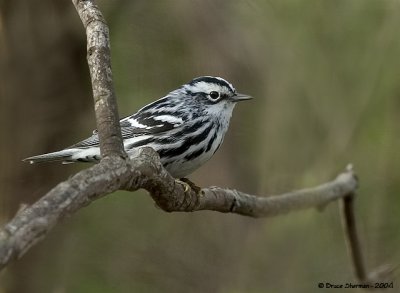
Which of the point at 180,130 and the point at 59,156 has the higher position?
the point at 180,130

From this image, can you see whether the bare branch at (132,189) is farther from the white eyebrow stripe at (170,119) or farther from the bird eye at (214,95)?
the bird eye at (214,95)

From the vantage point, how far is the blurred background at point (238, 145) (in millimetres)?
5309

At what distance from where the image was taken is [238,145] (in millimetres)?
6215

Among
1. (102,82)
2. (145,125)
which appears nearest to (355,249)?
(145,125)

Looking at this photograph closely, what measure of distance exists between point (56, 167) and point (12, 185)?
42 cm

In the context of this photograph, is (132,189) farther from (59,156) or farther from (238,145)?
(238,145)

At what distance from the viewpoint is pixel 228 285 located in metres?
5.23

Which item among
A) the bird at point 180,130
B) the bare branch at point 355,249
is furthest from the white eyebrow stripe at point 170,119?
the bare branch at point 355,249

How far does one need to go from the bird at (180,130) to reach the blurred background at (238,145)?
1059mm

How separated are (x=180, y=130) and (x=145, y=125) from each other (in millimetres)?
272

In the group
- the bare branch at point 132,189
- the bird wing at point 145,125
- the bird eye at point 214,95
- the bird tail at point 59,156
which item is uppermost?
the bird eye at point 214,95

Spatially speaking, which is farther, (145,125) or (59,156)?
(145,125)

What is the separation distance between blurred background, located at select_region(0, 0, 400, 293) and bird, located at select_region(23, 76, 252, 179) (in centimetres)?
106

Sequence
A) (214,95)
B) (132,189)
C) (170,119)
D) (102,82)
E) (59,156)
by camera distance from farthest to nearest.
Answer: (214,95) → (170,119) → (59,156) → (102,82) → (132,189)
